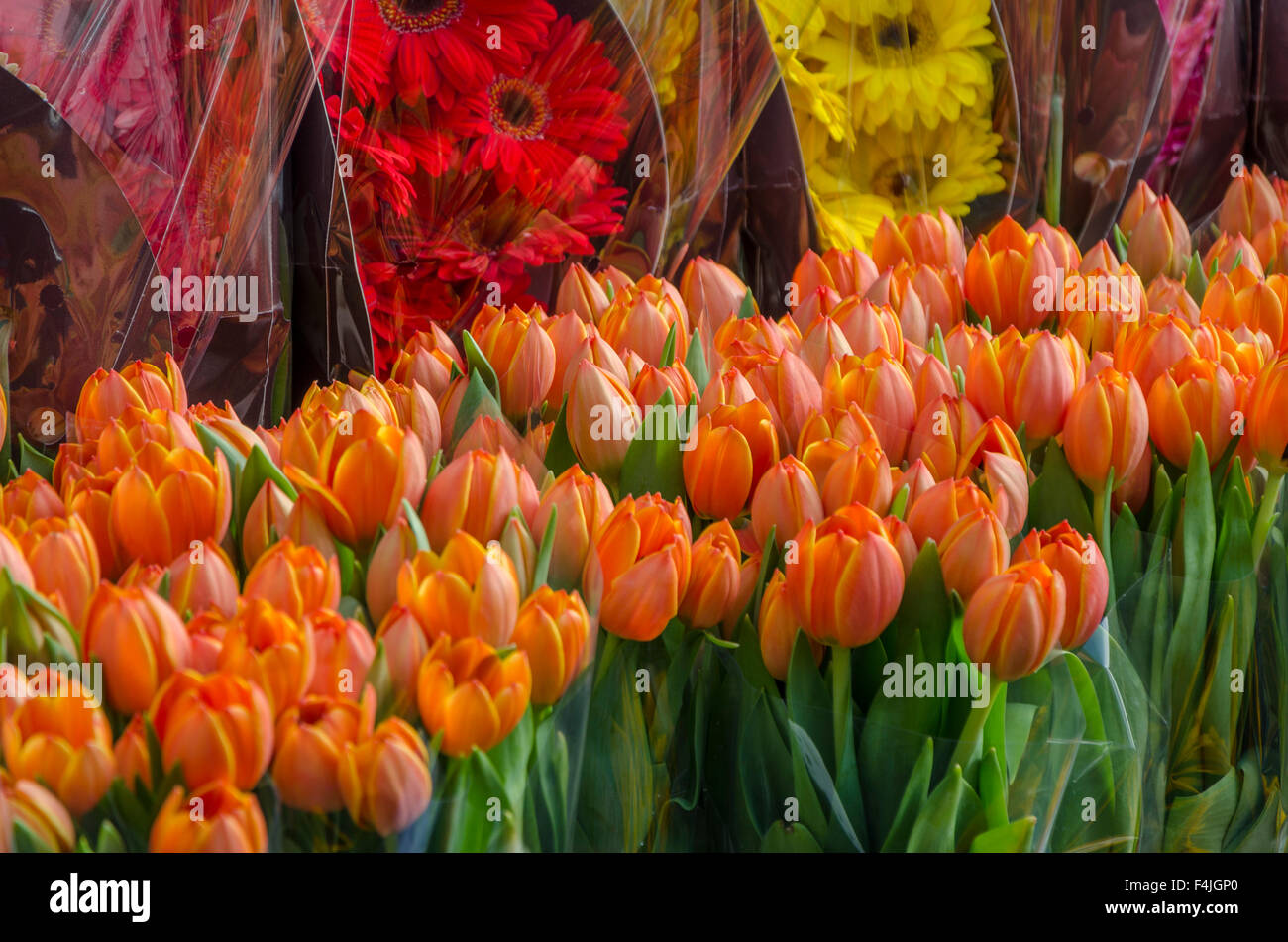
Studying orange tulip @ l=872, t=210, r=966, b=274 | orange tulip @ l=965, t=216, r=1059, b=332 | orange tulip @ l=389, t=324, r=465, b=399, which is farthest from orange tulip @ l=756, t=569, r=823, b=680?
orange tulip @ l=872, t=210, r=966, b=274

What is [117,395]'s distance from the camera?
694 millimetres

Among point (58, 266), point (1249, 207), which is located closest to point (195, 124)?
point (58, 266)

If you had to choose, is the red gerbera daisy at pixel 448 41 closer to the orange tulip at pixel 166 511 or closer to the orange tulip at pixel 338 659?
the orange tulip at pixel 166 511

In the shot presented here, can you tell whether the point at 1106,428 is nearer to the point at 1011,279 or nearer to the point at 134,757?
the point at 1011,279

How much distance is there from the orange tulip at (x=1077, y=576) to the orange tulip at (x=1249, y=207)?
82 cm

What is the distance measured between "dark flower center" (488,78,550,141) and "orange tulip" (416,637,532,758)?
0.77 metres

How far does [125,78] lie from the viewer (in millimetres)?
808

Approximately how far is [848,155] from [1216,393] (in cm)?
69

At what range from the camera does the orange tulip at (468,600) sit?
1.43ft

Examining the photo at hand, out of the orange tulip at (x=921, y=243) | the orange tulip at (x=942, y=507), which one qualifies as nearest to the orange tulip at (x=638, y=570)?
the orange tulip at (x=942, y=507)

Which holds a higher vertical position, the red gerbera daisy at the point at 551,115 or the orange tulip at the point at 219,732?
the red gerbera daisy at the point at 551,115

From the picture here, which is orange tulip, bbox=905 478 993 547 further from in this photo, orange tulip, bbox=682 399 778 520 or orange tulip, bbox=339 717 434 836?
orange tulip, bbox=339 717 434 836

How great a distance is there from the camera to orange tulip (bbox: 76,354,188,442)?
2.27 feet
